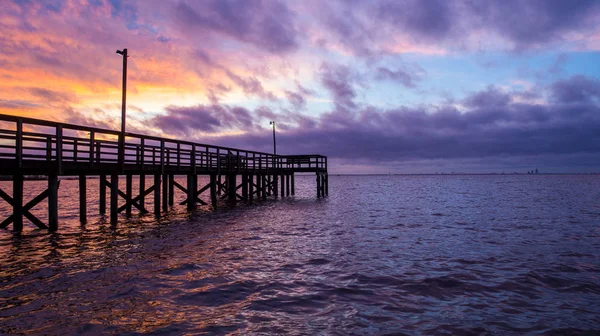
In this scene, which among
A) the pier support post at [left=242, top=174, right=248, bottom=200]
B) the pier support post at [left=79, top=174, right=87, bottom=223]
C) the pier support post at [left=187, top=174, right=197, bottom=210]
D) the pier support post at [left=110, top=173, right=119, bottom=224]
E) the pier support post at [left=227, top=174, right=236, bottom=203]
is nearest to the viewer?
the pier support post at [left=110, top=173, right=119, bottom=224]

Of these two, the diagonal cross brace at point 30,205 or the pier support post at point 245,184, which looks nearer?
the diagonal cross brace at point 30,205

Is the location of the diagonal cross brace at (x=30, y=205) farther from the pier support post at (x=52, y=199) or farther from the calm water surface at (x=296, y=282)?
the calm water surface at (x=296, y=282)

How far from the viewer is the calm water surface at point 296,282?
586cm

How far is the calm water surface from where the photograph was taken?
5855 millimetres

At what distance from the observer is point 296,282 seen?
320 inches

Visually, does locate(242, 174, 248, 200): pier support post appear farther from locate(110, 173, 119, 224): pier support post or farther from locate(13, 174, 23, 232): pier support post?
locate(13, 174, 23, 232): pier support post

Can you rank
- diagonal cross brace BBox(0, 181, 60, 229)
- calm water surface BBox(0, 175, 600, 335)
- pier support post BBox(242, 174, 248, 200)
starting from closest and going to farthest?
1. calm water surface BBox(0, 175, 600, 335)
2. diagonal cross brace BBox(0, 181, 60, 229)
3. pier support post BBox(242, 174, 248, 200)

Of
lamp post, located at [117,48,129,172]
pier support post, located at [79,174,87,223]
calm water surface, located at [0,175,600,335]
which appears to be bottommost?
calm water surface, located at [0,175,600,335]

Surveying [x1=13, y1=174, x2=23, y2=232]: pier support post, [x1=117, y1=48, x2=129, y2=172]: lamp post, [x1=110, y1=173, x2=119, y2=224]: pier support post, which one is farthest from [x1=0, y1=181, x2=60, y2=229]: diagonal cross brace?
[x1=117, y1=48, x2=129, y2=172]: lamp post

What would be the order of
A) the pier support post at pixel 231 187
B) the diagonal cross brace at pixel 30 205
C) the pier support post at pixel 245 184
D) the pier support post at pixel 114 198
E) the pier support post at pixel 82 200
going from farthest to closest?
the pier support post at pixel 245 184
the pier support post at pixel 231 187
the pier support post at pixel 82 200
the pier support post at pixel 114 198
the diagonal cross brace at pixel 30 205

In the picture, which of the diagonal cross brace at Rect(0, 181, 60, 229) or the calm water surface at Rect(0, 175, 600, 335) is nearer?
the calm water surface at Rect(0, 175, 600, 335)

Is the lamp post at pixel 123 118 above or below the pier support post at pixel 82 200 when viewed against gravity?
above

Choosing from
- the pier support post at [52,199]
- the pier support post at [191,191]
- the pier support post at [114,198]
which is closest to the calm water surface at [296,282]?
the pier support post at [52,199]

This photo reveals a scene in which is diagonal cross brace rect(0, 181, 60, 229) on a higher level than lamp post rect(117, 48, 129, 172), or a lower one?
lower
